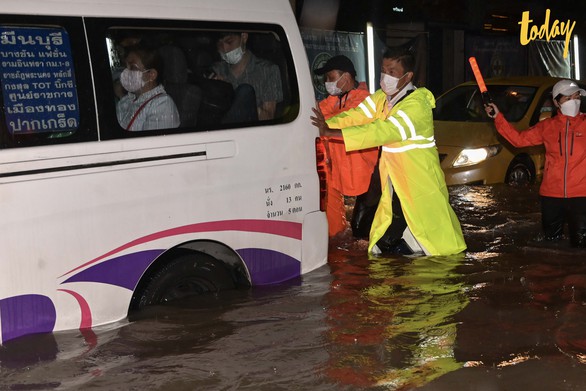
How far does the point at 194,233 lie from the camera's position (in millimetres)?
5504

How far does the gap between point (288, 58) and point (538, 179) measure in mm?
6887

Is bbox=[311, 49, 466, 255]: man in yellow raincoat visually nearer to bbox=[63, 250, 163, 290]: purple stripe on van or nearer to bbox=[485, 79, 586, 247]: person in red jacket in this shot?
bbox=[485, 79, 586, 247]: person in red jacket

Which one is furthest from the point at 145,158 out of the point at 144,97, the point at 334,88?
the point at 334,88

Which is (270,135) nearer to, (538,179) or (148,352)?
(148,352)

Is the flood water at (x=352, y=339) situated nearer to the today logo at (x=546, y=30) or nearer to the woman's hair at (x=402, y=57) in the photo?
the woman's hair at (x=402, y=57)

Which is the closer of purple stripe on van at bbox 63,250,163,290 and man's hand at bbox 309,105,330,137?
purple stripe on van at bbox 63,250,163,290

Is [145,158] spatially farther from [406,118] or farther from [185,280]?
[406,118]

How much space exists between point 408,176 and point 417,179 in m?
0.07

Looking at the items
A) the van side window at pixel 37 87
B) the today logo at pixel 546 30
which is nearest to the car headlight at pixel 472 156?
the van side window at pixel 37 87

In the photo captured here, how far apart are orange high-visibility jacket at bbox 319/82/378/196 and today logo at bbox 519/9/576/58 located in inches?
591

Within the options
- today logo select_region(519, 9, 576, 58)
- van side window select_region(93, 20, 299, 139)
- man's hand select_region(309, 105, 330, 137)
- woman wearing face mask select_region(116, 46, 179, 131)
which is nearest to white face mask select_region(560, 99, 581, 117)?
man's hand select_region(309, 105, 330, 137)

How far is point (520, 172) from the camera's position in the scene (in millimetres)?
11914

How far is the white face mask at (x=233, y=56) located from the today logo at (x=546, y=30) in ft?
58.2

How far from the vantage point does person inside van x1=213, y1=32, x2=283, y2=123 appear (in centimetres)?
577
